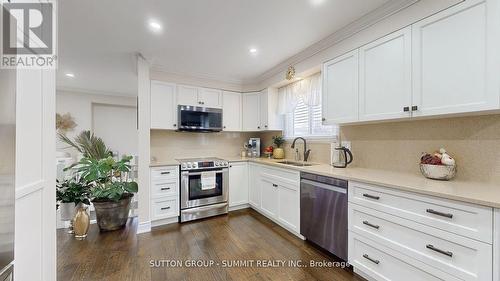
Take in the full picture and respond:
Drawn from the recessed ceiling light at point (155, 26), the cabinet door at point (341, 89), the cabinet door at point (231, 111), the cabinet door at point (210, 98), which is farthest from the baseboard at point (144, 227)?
the cabinet door at point (341, 89)

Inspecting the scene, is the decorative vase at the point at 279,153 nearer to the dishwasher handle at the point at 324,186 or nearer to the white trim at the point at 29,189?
the dishwasher handle at the point at 324,186

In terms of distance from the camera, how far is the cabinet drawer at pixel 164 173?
2871mm

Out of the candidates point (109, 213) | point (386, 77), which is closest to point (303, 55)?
point (386, 77)

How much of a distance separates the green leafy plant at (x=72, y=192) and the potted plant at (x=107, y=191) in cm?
8

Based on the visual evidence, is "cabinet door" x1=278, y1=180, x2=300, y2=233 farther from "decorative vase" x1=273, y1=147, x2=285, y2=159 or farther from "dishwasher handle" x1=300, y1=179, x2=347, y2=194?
"decorative vase" x1=273, y1=147, x2=285, y2=159

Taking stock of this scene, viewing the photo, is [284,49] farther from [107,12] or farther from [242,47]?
[107,12]

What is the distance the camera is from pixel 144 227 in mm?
2725

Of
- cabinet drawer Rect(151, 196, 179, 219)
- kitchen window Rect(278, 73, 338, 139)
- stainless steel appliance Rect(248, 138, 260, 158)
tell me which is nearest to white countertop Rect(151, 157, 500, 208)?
kitchen window Rect(278, 73, 338, 139)

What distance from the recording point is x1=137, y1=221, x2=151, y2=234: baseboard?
2.69 meters

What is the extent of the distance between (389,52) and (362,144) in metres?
1.03

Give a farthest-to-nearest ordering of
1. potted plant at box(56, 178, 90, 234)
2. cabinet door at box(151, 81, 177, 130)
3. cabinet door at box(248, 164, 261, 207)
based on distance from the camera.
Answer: cabinet door at box(248, 164, 261, 207), cabinet door at box(151, 81, 177, 130), potted plant at box(56, 178, 90, 234)

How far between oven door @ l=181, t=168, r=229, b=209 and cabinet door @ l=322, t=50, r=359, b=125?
1881 mm

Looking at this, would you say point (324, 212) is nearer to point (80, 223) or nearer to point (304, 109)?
point (304, 109)

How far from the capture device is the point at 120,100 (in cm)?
545
